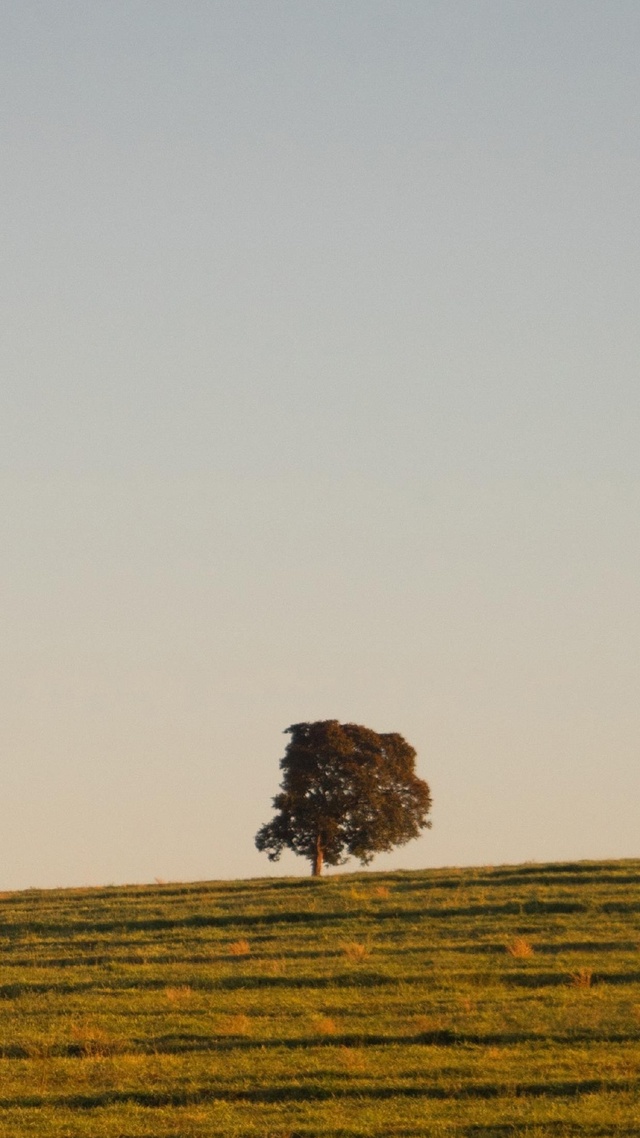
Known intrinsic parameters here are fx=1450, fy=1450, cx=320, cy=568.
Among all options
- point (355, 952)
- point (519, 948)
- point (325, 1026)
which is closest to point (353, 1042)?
point (325, 1026)

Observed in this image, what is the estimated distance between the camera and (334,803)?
242 feet

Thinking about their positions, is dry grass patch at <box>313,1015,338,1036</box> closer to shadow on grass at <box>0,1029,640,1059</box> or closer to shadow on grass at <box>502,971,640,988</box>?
shadow on grass at <box>0,1029,640,1059</box>

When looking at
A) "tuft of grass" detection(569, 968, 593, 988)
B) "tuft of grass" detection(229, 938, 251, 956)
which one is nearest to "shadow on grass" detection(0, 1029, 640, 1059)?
"tuft of grass" detection(569, 968, 593, 988)

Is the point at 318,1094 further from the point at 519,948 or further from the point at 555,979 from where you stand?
the point at 519,948

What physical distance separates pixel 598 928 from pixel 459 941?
390cm

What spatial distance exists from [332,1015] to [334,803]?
43.9 m

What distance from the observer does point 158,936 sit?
135 feet

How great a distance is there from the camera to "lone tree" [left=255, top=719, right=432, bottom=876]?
73375 mm

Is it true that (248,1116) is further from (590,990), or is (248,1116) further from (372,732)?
(372,732)

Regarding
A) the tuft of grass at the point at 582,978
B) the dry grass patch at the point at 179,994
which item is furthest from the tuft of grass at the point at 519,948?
the dry grass patch at the point at 179,994

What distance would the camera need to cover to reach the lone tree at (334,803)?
241 feet

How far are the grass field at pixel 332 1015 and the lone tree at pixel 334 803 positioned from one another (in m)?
25.5

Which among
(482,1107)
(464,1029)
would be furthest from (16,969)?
(482,1107)

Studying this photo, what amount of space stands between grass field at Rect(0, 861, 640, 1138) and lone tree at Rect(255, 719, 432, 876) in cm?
2547
